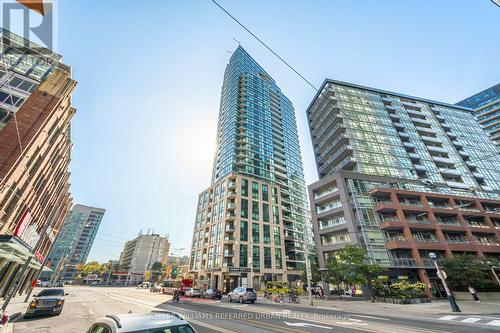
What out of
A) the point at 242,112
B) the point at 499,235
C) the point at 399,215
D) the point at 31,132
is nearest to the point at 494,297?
the point at 399,215

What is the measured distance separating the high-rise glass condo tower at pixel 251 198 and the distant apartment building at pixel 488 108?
76348mm

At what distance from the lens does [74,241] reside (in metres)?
117

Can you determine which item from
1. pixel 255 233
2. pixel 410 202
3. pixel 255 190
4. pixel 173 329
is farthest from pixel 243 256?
pixel 173 329

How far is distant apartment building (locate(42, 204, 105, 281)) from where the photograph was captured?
4107 inches

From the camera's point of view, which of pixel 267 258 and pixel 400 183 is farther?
pixel 267 258

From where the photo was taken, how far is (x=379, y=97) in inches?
2388

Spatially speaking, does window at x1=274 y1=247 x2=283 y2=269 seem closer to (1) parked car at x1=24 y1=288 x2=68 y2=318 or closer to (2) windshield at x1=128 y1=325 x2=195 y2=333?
(1) parked car at x1=24 y1=288 x2=68 y2=318

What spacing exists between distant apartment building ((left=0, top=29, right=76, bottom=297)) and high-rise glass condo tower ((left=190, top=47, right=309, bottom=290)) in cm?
3490

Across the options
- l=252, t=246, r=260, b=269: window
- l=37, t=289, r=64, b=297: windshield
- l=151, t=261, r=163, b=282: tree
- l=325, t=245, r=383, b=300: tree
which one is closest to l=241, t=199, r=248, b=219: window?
l=252, t=246, r=260, b=269: window

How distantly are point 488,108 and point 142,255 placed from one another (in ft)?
621

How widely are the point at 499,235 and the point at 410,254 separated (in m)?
19.9

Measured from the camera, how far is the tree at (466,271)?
89.0 feet

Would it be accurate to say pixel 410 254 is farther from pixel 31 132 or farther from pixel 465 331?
pixel 31 132

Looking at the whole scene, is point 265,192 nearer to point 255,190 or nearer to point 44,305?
point 255,190
